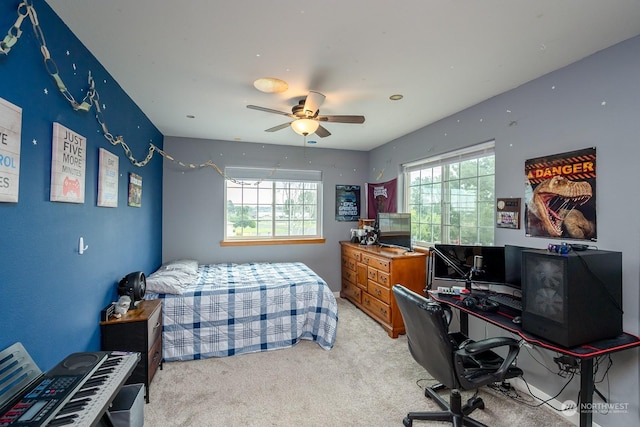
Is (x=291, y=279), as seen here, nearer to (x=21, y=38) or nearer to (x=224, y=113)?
(x=224, y=113)

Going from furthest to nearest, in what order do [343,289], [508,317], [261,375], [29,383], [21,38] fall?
[343,289] → [261,375] → [508,317] → [21,38] → [29,383]

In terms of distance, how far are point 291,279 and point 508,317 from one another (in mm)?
2176

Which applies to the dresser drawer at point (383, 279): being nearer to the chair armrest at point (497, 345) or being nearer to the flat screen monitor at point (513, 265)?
the flat screen monitor at point (513, 265)

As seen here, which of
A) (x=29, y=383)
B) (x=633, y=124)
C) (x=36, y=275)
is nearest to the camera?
(x=29, y=383)

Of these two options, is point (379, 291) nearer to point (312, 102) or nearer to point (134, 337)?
point (312, 102)

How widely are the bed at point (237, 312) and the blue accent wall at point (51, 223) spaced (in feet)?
2.12

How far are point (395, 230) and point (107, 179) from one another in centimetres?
317

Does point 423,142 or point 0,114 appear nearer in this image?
point 0,114

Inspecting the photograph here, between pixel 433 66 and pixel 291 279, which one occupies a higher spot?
pixel 433 66

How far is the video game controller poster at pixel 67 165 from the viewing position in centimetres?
163

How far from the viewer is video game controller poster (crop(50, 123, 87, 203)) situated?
1633 mm

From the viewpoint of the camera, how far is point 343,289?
5.04 metres

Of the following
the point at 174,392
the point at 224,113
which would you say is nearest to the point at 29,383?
the point at 174,392

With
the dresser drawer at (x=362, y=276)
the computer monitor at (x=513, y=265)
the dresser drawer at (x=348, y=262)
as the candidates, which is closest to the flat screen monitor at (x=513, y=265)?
the computer monitor at (x=513, y=265)
